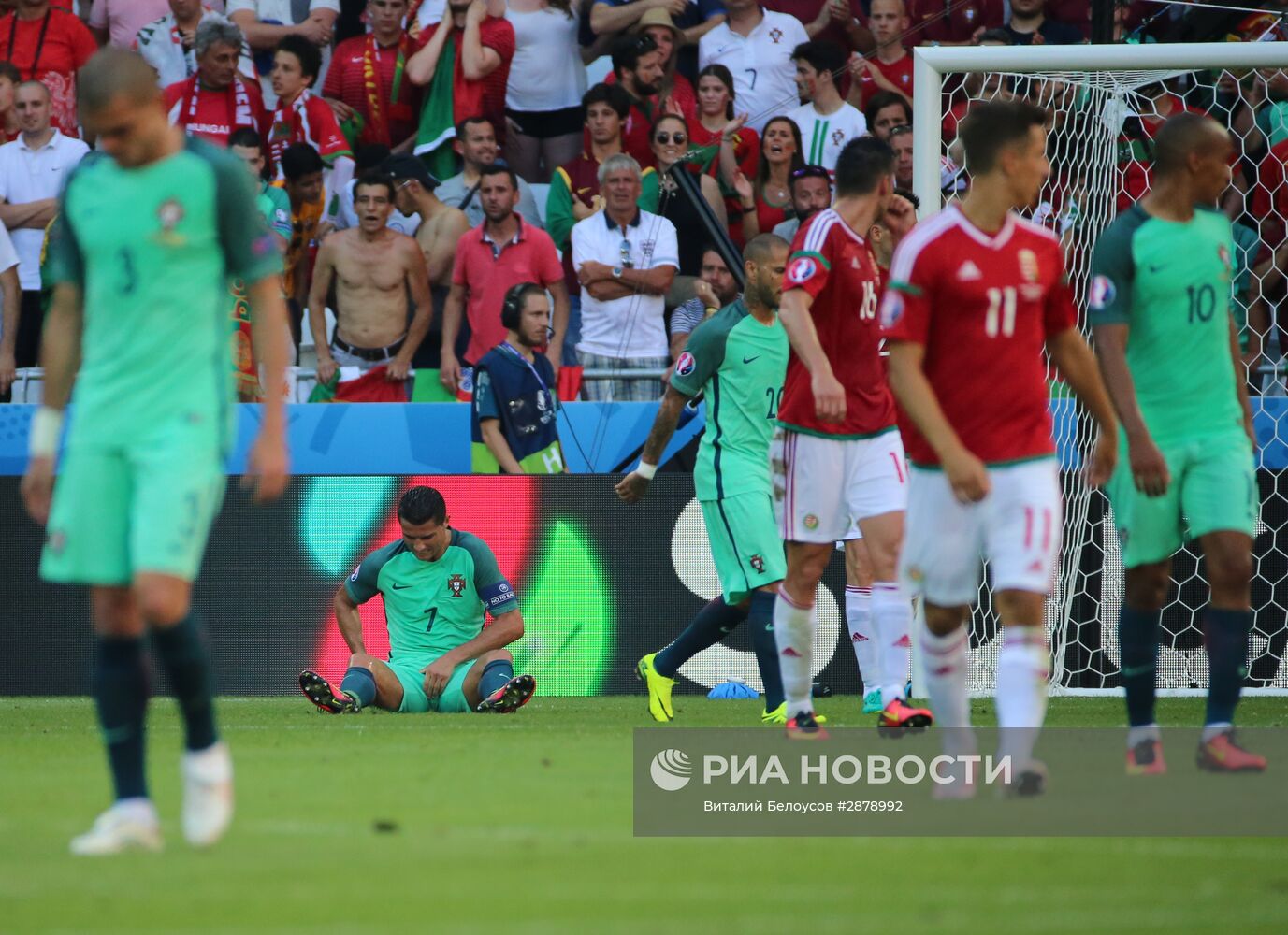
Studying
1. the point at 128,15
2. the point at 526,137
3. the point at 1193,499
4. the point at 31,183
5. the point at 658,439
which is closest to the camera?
the point at 1193,499

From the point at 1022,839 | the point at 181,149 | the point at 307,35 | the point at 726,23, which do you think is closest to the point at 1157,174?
the point at 1022,839

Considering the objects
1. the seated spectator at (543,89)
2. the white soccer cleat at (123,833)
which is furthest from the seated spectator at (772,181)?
the white soccer cleat at (123,833)

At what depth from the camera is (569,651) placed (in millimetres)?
12117

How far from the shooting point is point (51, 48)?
14609mm

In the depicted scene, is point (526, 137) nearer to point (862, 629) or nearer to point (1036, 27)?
point (1036, 27)

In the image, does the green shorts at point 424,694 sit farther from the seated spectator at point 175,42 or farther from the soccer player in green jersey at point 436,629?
the seated spectator at point 175,42

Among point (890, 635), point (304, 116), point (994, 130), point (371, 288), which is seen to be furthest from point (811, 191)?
point (994, 130)

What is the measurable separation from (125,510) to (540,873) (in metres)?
1.51

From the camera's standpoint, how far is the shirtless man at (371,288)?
44.5ft

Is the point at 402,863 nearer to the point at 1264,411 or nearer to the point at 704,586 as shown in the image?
the point at 704,586

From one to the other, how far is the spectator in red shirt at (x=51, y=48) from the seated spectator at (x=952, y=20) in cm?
641

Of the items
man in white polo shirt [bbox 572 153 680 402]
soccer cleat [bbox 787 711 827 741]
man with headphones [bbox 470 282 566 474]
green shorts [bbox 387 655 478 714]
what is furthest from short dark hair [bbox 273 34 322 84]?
soccer cleat [bbox 787 711 827 741]

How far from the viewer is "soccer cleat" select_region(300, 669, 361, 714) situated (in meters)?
10.2

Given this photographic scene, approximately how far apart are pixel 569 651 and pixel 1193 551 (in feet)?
13.0
